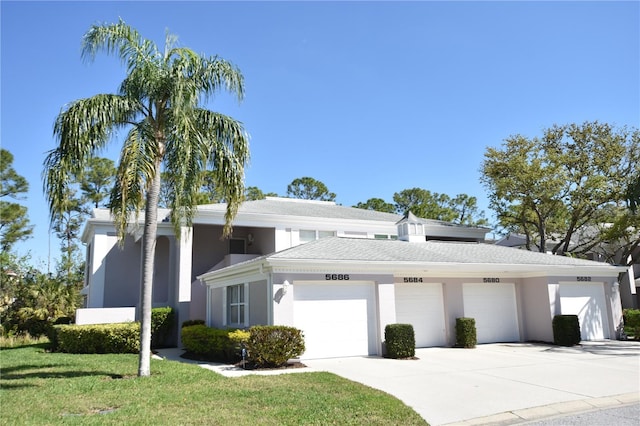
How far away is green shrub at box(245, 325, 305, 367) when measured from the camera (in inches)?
506

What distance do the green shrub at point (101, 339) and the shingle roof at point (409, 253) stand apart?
6.91 metres

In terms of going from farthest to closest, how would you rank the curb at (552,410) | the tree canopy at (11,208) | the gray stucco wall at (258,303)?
the tree canopy at (11,208) → the gray stucco wall at (258,303) → the curb at (552,410)

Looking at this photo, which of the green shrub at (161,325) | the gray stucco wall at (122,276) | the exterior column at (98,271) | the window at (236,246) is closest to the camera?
the green shrub at (161,325)

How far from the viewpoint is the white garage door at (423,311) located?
55.8ft

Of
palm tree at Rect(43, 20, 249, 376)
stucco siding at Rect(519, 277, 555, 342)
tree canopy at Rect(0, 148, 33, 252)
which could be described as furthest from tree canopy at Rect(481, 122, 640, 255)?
tree canopy at Rect(0, 148, 33, 252)

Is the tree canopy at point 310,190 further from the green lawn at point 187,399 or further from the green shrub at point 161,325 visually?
the green lawn at point 187,399

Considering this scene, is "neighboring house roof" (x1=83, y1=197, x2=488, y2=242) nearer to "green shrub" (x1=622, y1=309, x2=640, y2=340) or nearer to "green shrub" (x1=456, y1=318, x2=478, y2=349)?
"green shrub" (x1=456, y1=318, x2=478, y2=349)

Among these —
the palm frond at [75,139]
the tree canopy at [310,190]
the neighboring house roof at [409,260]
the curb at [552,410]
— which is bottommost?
the curb at [552,410]

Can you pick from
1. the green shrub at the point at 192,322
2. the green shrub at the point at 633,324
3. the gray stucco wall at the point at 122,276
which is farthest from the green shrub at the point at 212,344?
the green shrub at the point at 633,324

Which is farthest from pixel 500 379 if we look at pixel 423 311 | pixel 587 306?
pixel 587 306

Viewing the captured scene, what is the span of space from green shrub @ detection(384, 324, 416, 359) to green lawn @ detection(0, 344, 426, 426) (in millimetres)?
3909

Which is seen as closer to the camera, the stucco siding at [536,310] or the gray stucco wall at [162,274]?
the stucco siding at [536,310]

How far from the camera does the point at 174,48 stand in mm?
12078

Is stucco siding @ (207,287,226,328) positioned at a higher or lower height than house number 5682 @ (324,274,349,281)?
lower
